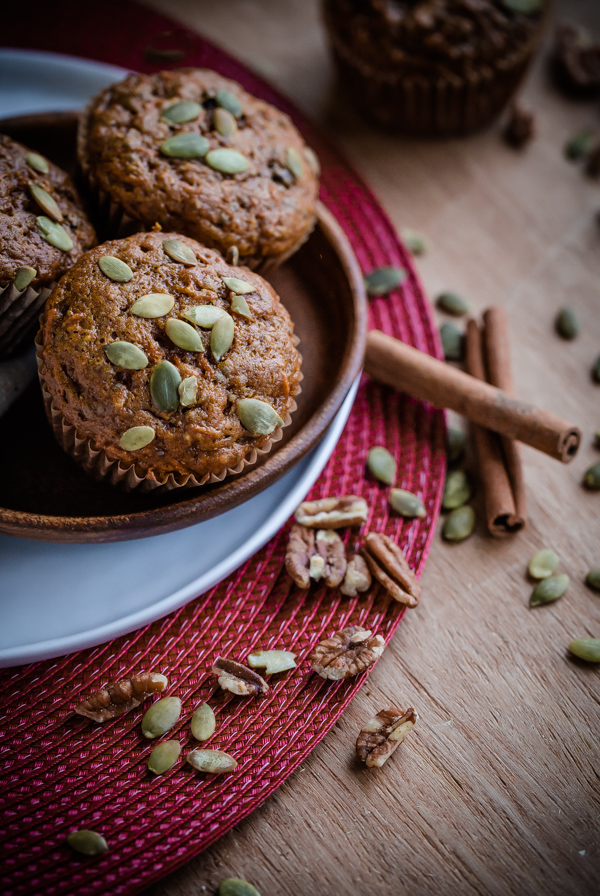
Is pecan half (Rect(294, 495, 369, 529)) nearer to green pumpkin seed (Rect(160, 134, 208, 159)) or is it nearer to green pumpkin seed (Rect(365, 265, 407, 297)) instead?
green pumpkin seed (Rect(365, 265, 407, 297))

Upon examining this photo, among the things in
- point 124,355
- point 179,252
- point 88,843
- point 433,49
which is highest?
point 433,49

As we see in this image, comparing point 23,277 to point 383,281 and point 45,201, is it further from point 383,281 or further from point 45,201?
point 383,281

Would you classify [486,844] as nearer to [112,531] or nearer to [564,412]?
[112,531]

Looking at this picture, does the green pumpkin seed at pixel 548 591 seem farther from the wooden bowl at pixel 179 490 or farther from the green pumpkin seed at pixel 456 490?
the wooden bowl at pixel 179 490

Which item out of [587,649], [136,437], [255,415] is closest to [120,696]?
[136,437]

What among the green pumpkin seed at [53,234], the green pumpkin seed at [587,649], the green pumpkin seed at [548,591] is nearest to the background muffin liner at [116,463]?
the green pumpkin seed at [53,234]

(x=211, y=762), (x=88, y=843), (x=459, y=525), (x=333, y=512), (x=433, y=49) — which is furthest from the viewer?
(x=433, y=49)
